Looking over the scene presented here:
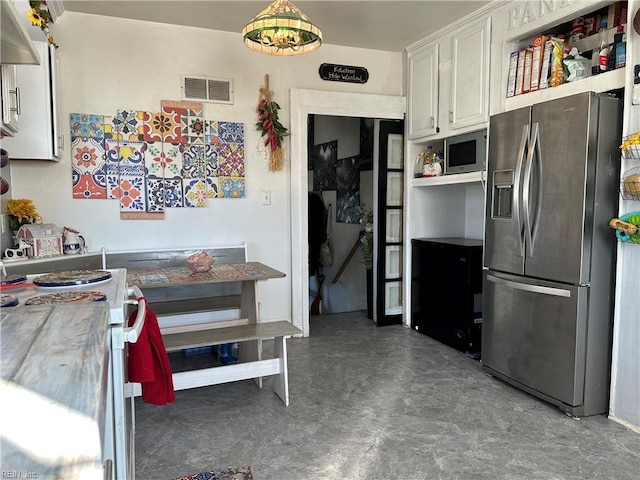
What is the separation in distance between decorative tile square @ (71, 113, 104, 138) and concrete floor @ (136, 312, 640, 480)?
2.07 meters

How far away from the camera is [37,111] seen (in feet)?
9.55

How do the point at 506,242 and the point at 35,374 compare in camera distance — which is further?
the point at 506,242

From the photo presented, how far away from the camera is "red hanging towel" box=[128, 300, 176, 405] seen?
65.2 inches

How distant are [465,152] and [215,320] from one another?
2.37m

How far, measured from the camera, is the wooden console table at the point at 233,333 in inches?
105

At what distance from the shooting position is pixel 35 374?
64cm

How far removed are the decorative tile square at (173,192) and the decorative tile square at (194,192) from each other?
1.6 inches

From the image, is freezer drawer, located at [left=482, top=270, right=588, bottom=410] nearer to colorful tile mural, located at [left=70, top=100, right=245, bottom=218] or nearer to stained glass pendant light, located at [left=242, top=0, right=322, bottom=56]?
stained glass pendant light, located at [left=242, top=0, right=322, bottom=56]

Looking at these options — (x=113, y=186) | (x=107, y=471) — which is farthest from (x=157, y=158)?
(x=107, y=471)

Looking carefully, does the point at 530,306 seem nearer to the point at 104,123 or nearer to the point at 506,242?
the point at 506,242

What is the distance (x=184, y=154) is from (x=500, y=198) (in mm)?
2497

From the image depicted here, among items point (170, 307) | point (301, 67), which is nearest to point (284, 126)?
point (301, 67)

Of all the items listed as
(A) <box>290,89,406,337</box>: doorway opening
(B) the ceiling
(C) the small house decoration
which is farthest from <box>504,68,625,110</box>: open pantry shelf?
(C) the small house decoration

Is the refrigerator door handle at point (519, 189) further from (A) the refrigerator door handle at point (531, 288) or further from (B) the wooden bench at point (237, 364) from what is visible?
(B) the wooden bench at point (237, 364)
